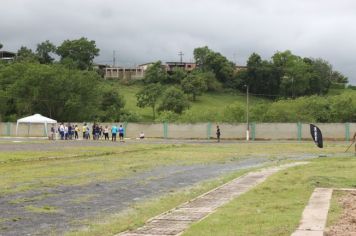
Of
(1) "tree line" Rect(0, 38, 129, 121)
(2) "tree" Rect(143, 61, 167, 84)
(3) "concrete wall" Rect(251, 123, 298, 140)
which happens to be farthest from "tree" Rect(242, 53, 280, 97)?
(3) "concrete wall" Rect(251, 123, 298, 140)

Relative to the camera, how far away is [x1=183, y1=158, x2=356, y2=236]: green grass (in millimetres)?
8938

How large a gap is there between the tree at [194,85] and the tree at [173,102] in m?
14.7

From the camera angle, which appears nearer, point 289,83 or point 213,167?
point 213,167

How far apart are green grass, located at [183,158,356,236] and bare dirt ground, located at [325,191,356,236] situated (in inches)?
11.9

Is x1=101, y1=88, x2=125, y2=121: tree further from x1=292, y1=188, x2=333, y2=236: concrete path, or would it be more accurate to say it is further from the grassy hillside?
x1=292, y1=188, x2=333, y2=236: concrete path

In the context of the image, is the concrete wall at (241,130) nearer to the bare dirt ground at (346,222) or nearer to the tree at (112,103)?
the tree at (112,103)

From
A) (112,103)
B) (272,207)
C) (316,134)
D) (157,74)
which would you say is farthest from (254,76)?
(272,207)

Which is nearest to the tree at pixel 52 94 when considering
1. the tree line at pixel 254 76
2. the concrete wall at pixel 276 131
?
the tree line at pixel 254 76

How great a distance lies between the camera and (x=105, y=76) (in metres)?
150

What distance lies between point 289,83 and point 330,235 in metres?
120

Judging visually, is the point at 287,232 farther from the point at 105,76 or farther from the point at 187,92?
the point at 105,76

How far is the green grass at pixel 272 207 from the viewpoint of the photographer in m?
8.94

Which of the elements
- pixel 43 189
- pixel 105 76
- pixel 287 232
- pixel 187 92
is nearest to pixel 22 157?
pixel 43 189

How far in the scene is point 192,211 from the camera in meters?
11.4
